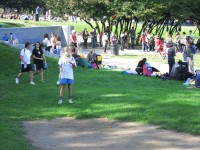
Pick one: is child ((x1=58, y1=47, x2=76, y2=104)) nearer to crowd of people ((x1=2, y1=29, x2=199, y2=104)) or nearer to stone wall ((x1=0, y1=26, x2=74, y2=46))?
crowd of people ((x1=2, y1=29, x2=199, y2=104))

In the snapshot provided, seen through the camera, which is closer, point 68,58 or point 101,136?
point 101,136

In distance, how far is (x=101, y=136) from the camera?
31.8ft

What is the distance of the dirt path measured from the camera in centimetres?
888

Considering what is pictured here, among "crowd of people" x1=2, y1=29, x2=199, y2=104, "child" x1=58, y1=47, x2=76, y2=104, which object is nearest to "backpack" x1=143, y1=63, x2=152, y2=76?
"crowd of people" x1=2, y1=29, x2=199, y2=104

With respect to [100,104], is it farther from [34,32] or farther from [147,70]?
[34,32]

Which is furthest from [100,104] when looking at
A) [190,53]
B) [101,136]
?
[190,53]

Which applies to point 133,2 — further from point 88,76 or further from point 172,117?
point 172,117

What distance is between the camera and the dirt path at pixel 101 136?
888 centimetres

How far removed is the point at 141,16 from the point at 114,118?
1063 inches

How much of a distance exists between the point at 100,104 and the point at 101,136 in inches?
120

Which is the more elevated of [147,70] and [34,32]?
[34,32]

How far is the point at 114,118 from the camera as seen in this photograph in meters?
11.2

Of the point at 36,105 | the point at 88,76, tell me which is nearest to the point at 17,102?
the point at 36,105

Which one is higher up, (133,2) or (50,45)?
(133,2)
